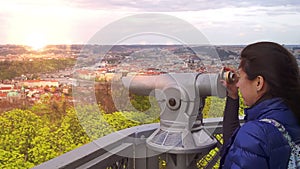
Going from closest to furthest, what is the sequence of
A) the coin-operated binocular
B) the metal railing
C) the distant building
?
the metal railing < the coin-operated binocular < the distant building

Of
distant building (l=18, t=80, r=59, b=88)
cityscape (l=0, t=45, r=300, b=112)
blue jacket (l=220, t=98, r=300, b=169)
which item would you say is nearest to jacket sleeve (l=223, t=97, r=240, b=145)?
cityscape (l=0, t=45, r=300, b=112)

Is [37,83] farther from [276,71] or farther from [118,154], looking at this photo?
[276,71]

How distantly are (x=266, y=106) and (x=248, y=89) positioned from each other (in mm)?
88

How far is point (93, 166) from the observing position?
5.12ft

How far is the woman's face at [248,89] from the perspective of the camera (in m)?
1.17

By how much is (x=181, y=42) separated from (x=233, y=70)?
1.14ft

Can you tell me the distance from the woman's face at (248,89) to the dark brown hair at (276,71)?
16mm

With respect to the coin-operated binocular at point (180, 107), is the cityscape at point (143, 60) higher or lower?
higher

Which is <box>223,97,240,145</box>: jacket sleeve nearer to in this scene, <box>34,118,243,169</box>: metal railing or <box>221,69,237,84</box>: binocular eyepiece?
<box>221,69,237,84</box>: binocular eyepiece

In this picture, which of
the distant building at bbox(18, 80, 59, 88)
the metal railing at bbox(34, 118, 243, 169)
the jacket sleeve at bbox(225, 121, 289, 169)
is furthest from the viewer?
the distant building at bbox(18, 80, 59, 88)

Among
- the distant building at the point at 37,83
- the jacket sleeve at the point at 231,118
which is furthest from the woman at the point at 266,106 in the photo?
the distant building at the point at 37,83

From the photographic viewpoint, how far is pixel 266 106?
1.13 m

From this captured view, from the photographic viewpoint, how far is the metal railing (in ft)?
4.84

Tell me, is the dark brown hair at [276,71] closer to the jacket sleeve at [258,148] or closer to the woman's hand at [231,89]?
the jacket sleeve at [258,148]
